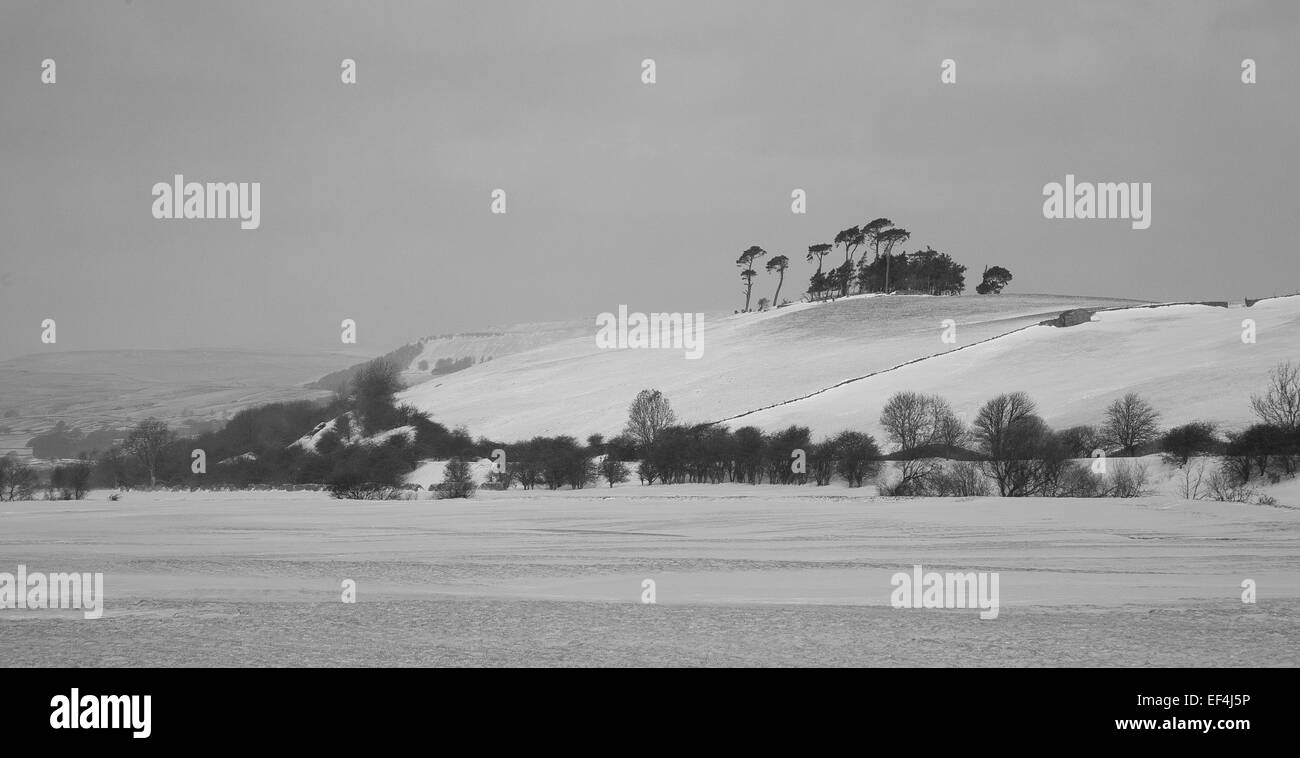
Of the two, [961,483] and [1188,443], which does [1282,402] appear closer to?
[1188,443]

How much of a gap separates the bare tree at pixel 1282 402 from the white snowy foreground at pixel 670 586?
63.4 ft

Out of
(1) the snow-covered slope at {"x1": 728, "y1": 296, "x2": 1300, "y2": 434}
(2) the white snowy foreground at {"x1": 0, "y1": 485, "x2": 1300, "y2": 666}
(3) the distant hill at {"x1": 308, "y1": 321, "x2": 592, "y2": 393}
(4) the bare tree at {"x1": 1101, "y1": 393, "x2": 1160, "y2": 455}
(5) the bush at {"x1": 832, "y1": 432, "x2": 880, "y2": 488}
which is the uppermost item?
(3) the distant hill at {"x1": 308, "y1": 321, "x2": 592, "y2": 393}

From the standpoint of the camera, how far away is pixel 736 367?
94.3m

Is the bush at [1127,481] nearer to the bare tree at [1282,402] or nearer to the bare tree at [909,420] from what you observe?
the bare tree at [1282,402]

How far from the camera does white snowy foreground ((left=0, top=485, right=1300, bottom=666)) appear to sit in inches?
487

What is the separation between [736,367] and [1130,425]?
157 ft

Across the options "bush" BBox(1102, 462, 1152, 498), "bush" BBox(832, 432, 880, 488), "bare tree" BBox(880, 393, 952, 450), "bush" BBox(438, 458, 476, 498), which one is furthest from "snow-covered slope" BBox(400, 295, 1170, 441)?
"bush" BBox(1102, 462, 1152, 498)

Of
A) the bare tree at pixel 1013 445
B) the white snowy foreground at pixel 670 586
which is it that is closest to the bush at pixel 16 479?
the white snowy foreground at pixel 670 586

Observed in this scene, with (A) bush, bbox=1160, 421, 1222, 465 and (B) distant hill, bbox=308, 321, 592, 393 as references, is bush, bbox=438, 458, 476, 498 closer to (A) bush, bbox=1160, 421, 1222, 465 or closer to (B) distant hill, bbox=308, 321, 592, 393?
(A) bush, bbox=1160, 421, 1222, 465

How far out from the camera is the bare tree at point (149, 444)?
60.3 meters

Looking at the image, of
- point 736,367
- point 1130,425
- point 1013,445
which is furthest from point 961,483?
point 736,367

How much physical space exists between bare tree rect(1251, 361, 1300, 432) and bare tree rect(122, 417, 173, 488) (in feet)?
176
